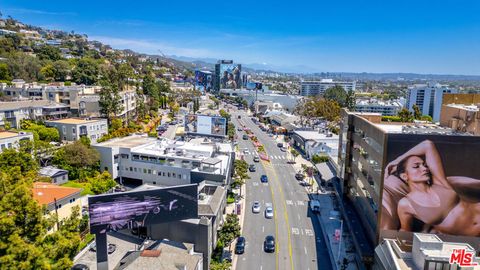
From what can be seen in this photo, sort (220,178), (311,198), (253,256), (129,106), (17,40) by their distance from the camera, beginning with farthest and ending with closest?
(17,40), (129,106), (311,198), (220,178), (253,256)

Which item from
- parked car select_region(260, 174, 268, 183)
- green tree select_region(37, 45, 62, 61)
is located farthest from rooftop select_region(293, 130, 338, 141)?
green tree select_region(37, 45, 62, 61)

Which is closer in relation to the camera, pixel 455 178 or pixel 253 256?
pixel 455 178

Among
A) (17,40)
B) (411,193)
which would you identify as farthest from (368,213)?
(17,40)

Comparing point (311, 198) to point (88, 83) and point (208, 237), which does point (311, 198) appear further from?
point (88, 83)

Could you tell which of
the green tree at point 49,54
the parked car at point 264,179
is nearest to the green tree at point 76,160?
the parked car at point 264,179

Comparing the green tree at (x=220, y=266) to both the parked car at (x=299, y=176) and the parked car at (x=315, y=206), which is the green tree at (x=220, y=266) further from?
the parked car at (x=299, y=176)
